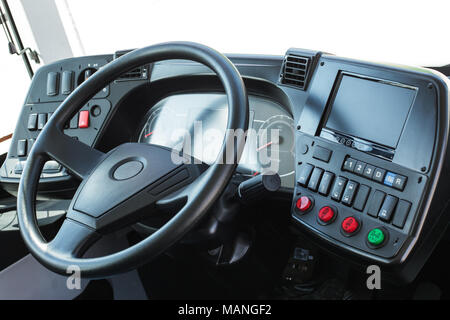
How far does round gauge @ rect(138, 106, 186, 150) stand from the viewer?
1.15m

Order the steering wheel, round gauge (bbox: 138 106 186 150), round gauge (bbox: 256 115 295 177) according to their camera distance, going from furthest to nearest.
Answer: round gauge (bbox: 138 106 186 150), round gauge (bbox: 256 115 295 177), the steering wheel

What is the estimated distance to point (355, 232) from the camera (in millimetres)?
767

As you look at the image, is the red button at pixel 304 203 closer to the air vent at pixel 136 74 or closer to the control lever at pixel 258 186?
the control lever at pixel 258 186

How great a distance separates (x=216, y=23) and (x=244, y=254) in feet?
2.55

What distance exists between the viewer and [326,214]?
31.4 inches

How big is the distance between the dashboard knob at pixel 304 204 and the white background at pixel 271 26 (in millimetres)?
308

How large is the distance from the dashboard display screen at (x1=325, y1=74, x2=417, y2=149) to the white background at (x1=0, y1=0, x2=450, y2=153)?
73 millimetres

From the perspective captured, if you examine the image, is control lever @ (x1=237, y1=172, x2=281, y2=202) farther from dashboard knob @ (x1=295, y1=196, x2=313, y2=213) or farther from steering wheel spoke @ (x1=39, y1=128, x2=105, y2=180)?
steering wheel spoke @ (x1=39, y1=128, x2=105, y2=180)

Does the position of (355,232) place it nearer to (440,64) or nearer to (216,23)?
(440,64)

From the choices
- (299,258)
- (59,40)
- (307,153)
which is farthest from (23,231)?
(59,40)

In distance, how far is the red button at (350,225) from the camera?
0.77 metres

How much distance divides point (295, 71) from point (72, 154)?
514 mm

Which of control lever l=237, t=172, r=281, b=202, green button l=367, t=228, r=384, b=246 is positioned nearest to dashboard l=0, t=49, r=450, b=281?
green button l=367, t=228, r=384, b=246

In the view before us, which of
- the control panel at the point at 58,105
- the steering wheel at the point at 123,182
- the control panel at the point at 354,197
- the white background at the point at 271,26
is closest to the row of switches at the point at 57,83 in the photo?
the control panel at the point at 58,105
